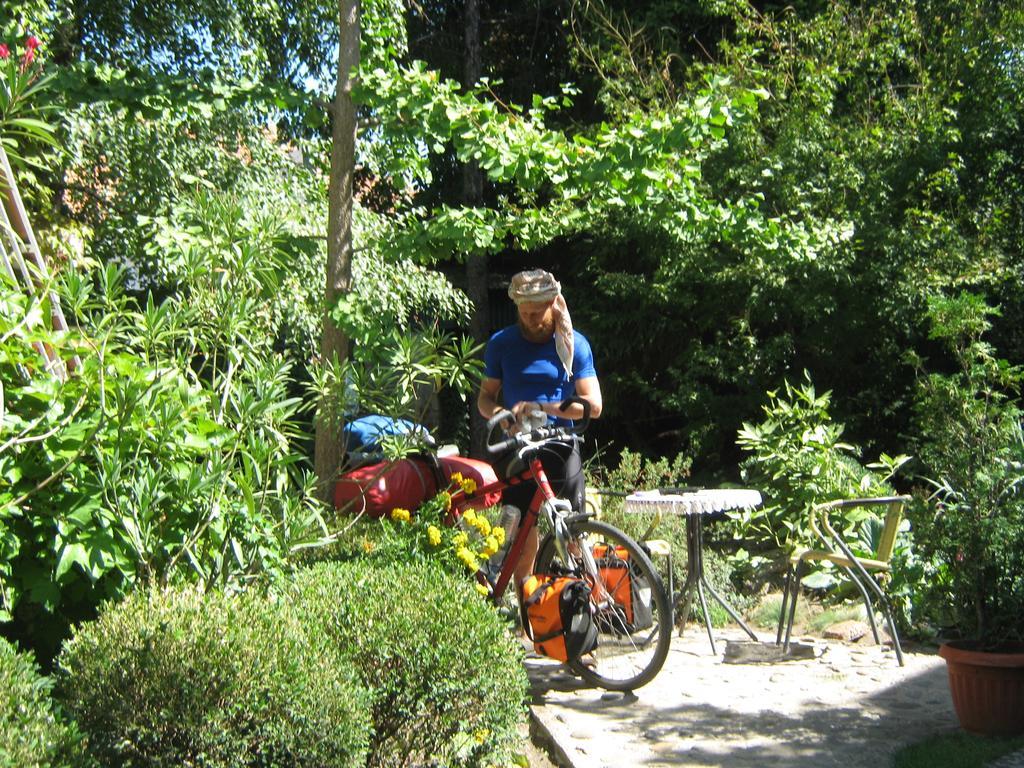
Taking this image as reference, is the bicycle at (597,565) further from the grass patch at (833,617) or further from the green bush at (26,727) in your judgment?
the green bush at (26,727)

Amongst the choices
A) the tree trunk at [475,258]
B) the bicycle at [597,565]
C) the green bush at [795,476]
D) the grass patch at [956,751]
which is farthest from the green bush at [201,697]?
the tree trunk at [475,258]

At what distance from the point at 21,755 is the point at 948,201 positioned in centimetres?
981

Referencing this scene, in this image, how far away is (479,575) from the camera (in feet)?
18.7

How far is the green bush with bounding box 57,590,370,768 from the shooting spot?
124 inches

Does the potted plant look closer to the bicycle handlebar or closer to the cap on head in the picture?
the bicycle handlebar

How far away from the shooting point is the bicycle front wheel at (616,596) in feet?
16.6

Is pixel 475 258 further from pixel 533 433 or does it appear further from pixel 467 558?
pixel 467 558

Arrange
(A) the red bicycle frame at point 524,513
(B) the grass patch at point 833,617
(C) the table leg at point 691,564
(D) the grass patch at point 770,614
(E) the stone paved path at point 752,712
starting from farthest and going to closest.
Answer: (D) the grass patch at point 770,614, (B) the grass patch at point 833,617, (C) the table leg at point 691,564, (A) the red bicycle frame at point 524,513, (E) the stone paved path at point 752,712

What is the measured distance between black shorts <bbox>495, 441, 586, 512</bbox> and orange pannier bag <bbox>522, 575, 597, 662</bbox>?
501mm

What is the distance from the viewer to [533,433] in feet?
17.1

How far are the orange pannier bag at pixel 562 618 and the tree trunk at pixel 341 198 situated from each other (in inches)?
52.9

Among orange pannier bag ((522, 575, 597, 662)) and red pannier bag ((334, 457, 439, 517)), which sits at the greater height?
red pannier bag ((334, 457, 439, 517))

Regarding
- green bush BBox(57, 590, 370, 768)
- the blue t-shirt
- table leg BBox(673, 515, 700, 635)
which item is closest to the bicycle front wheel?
the blue t-shirt

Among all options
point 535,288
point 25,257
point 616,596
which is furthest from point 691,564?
point 25,257
